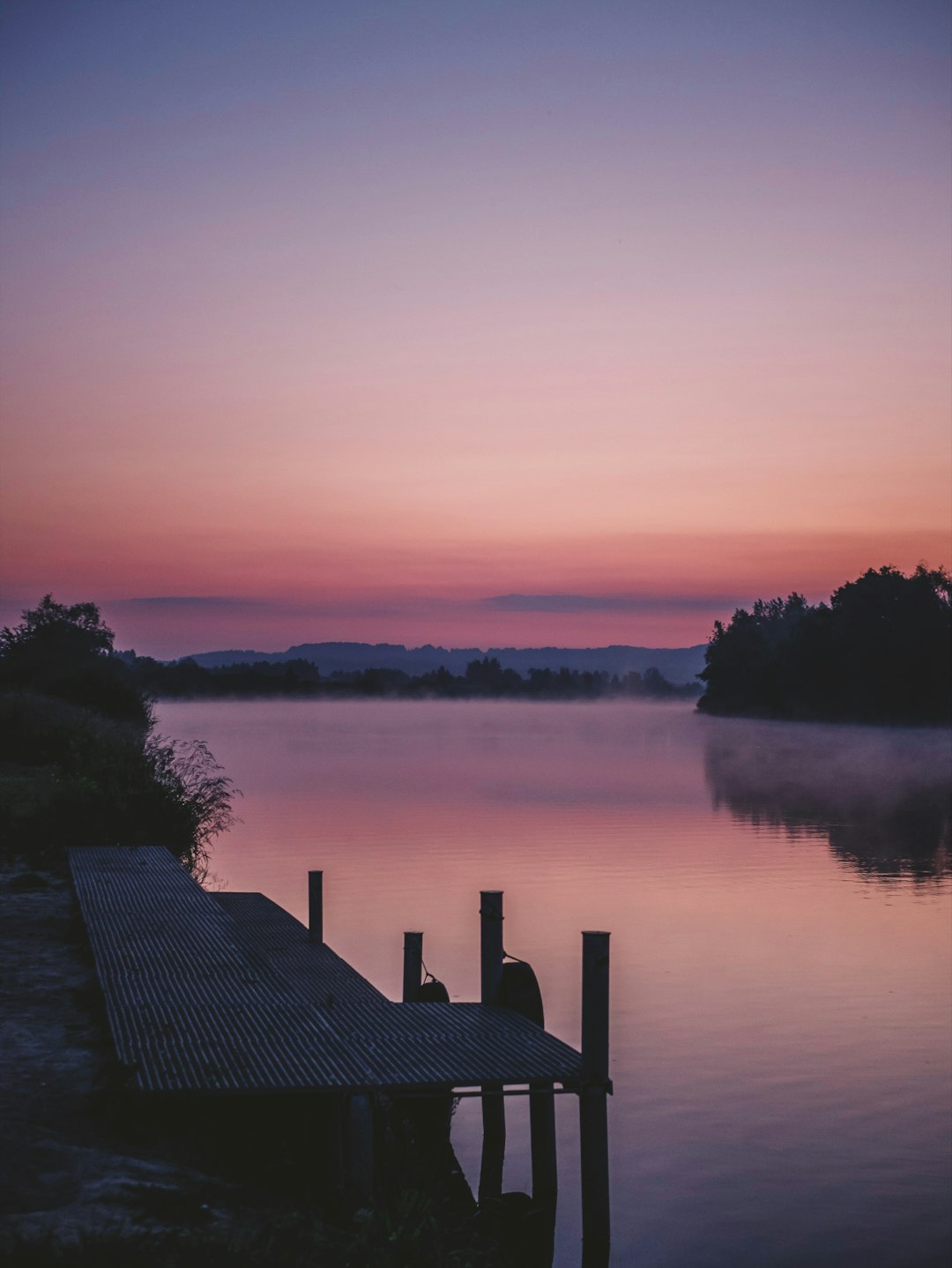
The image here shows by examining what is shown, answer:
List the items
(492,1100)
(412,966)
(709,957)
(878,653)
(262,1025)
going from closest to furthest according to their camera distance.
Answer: (262,1025) < (492,1100) < (412,966) < (709,957) < (878,653)

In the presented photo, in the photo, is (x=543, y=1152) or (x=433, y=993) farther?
(x=433, y=993)

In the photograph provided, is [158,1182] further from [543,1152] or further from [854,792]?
[854,792]

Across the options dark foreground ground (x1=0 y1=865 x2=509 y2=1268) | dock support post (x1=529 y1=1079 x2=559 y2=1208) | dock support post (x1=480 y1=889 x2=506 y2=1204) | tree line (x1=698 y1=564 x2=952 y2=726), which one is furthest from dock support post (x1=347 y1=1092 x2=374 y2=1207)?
tree line (x1=698 y1=564 x2=952 y2=726)

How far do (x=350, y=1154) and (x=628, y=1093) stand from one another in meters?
6.48

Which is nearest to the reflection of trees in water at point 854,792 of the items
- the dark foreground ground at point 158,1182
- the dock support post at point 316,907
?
the dock support post at point 316,907

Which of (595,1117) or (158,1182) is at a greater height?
(158,1182)

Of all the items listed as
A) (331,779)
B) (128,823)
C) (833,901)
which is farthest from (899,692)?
(128,823)

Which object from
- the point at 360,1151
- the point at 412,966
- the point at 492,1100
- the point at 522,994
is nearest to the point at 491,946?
the point at 522,994

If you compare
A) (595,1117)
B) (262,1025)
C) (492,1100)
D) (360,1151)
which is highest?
(262,1025)

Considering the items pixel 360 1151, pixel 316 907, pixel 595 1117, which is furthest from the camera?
pixel 316 907

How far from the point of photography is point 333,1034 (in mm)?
10398

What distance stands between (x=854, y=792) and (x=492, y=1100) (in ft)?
143

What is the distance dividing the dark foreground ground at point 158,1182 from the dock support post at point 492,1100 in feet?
3.45

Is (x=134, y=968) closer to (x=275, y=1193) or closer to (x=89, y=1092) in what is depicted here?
(x=89, y=1092)
